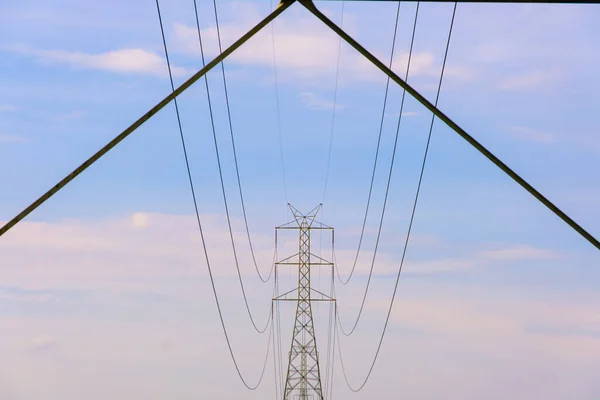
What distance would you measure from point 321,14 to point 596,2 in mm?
4191

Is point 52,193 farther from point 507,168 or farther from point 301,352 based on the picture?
point 301,352

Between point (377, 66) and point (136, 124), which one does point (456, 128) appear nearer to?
point (377, 66)

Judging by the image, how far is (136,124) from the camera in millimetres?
14914

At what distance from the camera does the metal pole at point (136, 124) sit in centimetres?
1413

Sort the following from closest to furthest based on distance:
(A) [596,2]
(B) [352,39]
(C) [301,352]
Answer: (A) [596,2], (B) [352,39], (C) [301,352]

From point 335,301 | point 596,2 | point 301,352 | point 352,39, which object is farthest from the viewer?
point 335,301

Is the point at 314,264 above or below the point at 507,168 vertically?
above

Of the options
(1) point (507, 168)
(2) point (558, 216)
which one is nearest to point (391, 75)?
(1) point (507, 168)

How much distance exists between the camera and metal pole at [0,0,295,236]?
14.1 metres

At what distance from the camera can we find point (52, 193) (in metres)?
14.4

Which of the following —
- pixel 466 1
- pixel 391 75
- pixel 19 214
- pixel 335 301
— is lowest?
pixel 19 214

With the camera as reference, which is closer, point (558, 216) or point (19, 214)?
point (19, 214)

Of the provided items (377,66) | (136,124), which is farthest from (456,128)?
(136,124)

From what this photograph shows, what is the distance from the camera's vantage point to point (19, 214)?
1420cm
